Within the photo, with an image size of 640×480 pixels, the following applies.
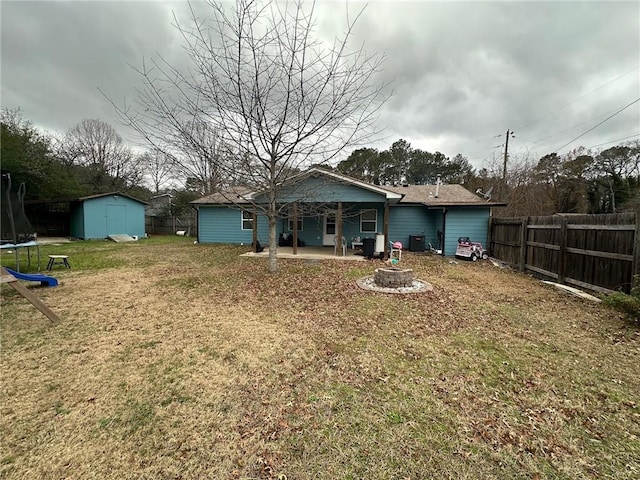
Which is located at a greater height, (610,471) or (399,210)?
(399,210)

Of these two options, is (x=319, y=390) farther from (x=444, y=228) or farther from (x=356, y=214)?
(x=444, y=228)

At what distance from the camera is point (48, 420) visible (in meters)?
2.29

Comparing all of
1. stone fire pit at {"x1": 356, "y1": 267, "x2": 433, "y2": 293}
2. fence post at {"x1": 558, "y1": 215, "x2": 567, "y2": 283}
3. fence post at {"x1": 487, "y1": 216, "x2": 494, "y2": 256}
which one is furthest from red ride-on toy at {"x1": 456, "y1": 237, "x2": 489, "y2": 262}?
stone fire pit at {"x1": 356, "y1": 267, "x2": 433, "y2": 293}

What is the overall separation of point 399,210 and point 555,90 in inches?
372

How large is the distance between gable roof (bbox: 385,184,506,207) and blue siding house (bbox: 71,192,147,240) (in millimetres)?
18371

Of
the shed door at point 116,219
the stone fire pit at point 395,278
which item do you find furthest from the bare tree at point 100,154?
the stone fire pit at point 395,278

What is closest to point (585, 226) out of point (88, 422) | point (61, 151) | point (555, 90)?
point (88, 422)

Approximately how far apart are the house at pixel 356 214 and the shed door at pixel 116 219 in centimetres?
772

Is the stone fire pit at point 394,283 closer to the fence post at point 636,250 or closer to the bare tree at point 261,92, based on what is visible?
the bare tree at point 261,92

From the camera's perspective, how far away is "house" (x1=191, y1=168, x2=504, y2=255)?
10.8m

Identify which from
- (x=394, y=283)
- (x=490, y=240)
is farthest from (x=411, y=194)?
(x=394, y=283)

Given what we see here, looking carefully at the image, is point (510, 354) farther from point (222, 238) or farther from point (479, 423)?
point (222, 238)

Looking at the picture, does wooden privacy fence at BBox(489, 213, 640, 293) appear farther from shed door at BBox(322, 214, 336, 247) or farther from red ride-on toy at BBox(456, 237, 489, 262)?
shed door at BBox(322, 214, 336, 247)

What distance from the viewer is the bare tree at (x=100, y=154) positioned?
26719 millimetres
